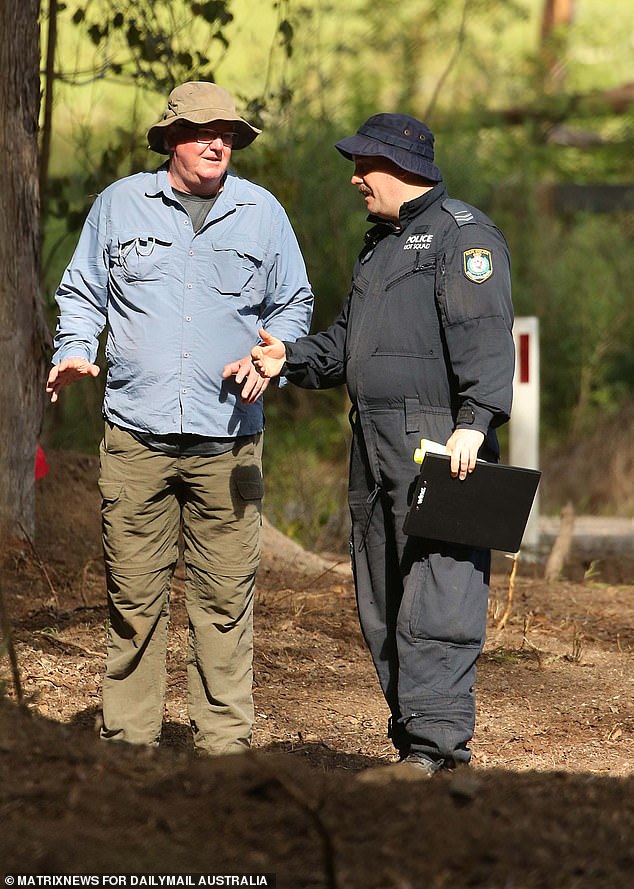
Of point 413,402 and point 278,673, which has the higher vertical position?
point 413,402

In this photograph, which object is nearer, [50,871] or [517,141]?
[50,871]

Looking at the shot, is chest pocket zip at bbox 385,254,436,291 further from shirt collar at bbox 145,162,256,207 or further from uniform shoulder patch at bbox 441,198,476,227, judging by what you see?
shirt collar at bbox 145,162,256,207

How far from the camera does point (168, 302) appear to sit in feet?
13.3

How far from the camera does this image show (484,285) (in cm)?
381

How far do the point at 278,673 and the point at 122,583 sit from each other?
1.32 meters

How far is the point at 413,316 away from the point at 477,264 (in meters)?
0.24

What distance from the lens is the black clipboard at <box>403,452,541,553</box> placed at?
376 centimetres

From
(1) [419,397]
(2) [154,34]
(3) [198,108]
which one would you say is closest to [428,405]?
(1) [419,397]

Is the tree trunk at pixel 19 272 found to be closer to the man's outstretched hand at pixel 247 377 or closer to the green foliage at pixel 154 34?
the green foliage at pixel 154 34

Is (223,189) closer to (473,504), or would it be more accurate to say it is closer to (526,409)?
(473,504)

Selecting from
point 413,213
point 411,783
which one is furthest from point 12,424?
point 411,783

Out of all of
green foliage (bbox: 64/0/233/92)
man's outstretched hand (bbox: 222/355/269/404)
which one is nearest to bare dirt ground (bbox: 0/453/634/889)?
man's outstretched hand (bbox: 222/355/269/404)

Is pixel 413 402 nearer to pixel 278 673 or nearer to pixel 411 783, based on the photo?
pixel 411 783

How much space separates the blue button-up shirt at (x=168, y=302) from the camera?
13.3 feet
